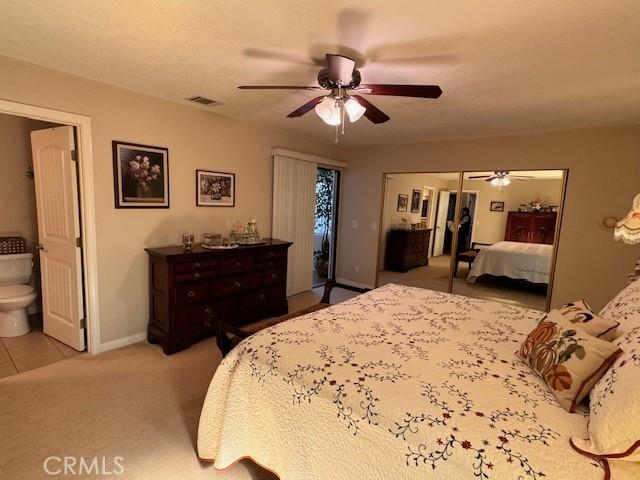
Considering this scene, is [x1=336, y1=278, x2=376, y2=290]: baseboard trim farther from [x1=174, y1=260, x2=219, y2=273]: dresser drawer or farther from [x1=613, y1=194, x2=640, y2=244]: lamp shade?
[x1=613, y1=194, x2=640, y2=244]: lamp shade

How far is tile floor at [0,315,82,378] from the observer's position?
8.74ft

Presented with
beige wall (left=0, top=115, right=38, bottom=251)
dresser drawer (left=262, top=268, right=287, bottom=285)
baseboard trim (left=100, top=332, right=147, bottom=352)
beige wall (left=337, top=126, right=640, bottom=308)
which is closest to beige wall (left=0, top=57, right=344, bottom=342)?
baseboard trim (left=100, top=332, right=147, bottom=352)

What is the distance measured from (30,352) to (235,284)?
1879 mm

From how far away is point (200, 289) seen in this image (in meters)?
3.13

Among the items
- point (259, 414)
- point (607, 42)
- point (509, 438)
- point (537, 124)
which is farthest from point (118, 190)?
point (537, 124)

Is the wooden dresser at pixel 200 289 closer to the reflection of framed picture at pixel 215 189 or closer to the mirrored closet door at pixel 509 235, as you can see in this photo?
the reflection of framed picture at pixel 215 189

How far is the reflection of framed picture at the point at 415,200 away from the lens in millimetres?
4965

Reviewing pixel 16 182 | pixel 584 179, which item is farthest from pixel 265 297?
pixel 584 179

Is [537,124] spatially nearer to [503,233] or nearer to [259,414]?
[503,233]

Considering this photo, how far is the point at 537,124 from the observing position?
3.51m

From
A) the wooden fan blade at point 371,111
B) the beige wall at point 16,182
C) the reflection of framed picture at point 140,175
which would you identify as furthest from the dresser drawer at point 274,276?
the beige wall at point 16,182

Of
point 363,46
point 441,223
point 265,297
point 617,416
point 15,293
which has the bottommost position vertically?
point 265,297

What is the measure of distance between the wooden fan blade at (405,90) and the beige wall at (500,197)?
2.86 metres

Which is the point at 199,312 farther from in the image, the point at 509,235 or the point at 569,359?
the point at 509,235
